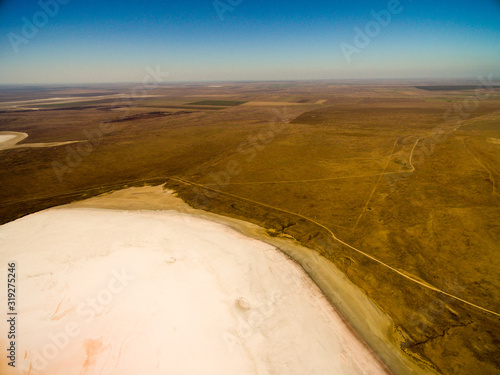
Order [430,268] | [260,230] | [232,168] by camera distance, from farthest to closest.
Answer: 1. [232,168]
2. [260,230]
3. [430,268]

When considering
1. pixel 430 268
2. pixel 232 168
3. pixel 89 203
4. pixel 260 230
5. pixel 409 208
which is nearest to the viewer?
pixel 430 268

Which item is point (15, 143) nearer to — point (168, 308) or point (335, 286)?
point (168, 308)

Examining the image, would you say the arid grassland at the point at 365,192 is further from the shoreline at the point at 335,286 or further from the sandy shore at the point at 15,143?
the sandy shore at the point at 15,143

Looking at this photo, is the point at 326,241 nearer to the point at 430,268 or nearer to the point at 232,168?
the point at 430,268

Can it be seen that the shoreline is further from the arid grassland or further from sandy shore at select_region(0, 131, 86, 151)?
sandy shore at select_region(0, 131, 86, 151)

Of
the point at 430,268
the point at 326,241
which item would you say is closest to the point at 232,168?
the point at 326,241

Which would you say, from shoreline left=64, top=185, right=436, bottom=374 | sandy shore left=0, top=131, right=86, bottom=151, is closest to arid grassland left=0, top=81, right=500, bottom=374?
shoreline left=64, top=185, right=436, bottom=374
